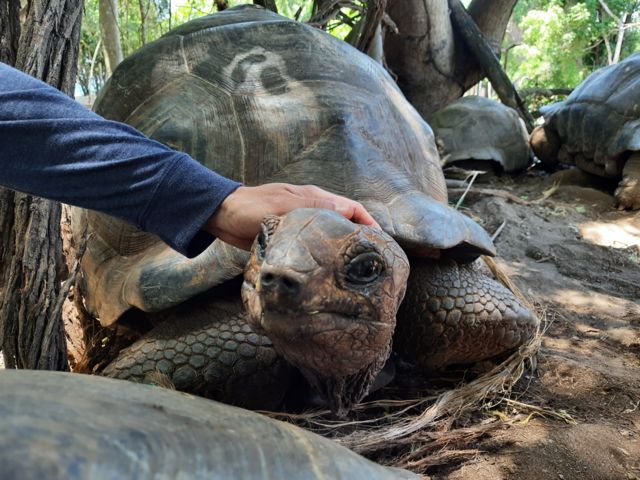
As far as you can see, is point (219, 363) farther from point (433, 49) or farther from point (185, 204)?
point (433, 49)

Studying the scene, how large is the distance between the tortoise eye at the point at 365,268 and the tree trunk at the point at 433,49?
545 cm

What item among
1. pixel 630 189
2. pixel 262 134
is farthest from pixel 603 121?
pixel 262 134

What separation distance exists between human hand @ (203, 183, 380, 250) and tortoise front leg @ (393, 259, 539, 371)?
25.6 inches

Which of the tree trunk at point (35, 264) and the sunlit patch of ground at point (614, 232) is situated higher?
the tree trunk at point (35, 264)

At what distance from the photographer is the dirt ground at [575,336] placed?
1757 mm

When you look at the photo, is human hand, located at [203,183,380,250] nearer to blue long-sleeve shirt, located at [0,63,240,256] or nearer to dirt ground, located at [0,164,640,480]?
blue long-sleeve shirt, located at [0,63,240,256]

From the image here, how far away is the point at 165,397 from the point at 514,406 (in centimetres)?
142

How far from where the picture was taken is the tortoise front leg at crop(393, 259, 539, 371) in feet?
6.89

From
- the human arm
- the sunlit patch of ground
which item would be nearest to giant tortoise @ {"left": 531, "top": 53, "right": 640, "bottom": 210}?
the sunlit patch of ground

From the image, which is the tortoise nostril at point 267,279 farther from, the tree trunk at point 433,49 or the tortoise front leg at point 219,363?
the tree trunk at point 433,49

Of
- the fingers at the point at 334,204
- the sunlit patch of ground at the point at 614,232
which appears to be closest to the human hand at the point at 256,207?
the fingers at the point at 334,204

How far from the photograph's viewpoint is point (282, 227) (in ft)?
4.39

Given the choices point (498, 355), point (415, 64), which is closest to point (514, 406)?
point (498, 355)

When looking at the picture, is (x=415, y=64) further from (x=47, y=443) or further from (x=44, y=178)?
(x=47, y=443)
